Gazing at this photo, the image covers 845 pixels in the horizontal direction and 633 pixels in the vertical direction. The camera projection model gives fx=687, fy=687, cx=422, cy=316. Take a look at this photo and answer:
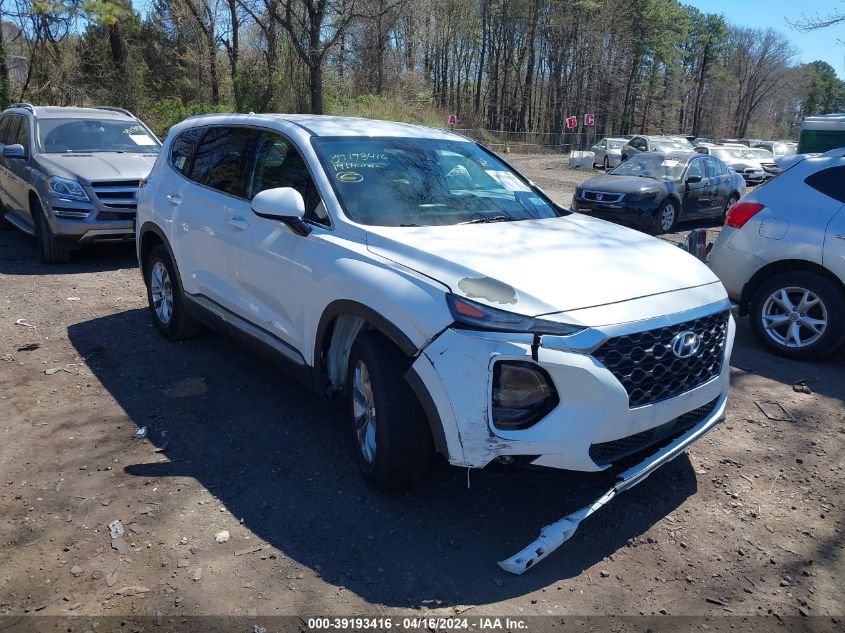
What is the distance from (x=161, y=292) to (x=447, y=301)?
3.75 metres

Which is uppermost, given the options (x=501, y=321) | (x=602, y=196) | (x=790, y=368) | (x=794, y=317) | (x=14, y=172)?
(x=14, y=172)

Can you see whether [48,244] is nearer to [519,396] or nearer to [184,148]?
[184,148]

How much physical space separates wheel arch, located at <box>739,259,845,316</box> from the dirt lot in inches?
42.9

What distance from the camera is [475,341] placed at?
2.92 m

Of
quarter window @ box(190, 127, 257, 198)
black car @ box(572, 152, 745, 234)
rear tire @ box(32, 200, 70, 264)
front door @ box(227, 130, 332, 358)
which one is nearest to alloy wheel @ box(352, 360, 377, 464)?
front door @ box(227, 130, 332, 358)

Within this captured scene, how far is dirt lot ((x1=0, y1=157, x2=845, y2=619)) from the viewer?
2889mm

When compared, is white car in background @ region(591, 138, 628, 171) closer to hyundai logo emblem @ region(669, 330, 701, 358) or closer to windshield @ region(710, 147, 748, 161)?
windshield @ region(710, 147, 748, 161)

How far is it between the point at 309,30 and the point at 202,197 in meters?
18.1

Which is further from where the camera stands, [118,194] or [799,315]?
[118,194]

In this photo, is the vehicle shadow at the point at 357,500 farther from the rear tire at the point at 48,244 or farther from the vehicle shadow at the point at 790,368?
the rear tire at the point at 48,244

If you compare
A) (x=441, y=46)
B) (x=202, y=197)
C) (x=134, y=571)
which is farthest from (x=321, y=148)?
(x=441, y=46)

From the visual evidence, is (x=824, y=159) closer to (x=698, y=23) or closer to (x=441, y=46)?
(x=441, y=46)

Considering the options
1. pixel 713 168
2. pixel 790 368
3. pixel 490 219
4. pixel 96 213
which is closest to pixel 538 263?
pixel 490 219

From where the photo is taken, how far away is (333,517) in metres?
3.41
